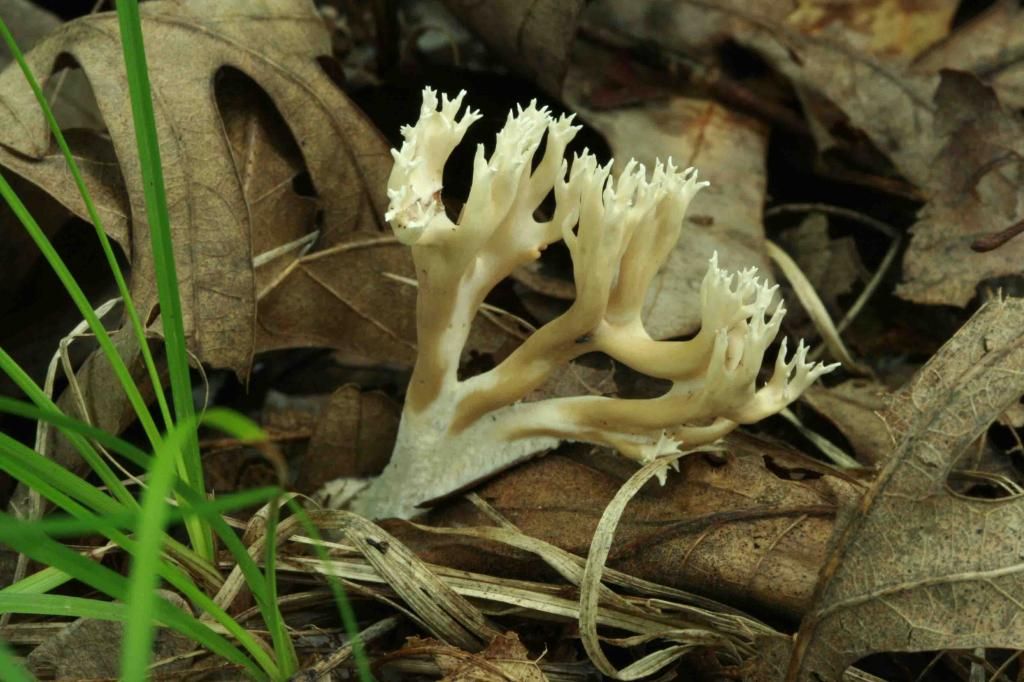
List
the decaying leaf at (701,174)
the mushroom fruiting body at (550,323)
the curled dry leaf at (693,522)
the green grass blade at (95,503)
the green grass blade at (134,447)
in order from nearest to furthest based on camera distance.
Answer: the green grass blade at (134,447)
the green grass blade at (95,503)
the mushroom fruiting body at (550,323)
the curled dry leaf at (693,522)
the decaying leaf at (701,174)

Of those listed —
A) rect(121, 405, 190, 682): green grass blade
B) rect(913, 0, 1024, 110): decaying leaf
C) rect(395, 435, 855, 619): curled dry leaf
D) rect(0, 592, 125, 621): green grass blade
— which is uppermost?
rect(913, 0, 1024, 110): decaying leaf

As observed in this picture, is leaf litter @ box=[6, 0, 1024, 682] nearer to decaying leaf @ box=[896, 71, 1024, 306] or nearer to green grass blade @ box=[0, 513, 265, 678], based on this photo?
decaying leaf @ box=[896, 71, 1024, 306]

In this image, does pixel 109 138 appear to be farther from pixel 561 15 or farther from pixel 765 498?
pixel 765 498

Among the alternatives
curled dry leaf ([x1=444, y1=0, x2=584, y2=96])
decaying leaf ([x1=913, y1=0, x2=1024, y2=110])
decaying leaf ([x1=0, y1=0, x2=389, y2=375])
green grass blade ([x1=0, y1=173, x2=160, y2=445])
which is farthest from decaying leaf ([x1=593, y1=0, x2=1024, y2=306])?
green grass blade ([x1=0, y1=173, x2=160, y2=445])

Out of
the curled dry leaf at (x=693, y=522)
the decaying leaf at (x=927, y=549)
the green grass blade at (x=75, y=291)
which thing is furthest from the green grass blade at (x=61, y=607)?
the decaying leaf at (x=927, y=549)

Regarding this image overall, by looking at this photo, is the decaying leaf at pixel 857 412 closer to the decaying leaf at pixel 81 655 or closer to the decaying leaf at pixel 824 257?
the decaying leaf at pixel 824 257

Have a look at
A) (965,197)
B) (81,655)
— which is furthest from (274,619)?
(965,197)
